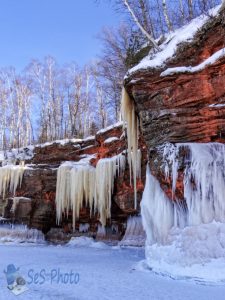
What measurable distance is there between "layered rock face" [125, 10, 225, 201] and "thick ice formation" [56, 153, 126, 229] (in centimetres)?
461

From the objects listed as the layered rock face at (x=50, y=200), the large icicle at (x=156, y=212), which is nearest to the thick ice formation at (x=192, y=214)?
the large icicle at (x=156, y=212)

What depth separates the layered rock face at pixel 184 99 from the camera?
648 cm

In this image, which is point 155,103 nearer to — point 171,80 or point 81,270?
point 171,80

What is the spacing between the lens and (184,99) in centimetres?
682

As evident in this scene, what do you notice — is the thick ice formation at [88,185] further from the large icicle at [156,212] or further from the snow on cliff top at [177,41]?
the snow on cliff top at [177,41]

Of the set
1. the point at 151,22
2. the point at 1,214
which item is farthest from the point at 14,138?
the point at 151,22

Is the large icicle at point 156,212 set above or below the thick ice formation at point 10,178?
below

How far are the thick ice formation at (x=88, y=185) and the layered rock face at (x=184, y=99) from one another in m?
4.61

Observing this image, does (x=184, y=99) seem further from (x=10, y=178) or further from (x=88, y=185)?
(x=10, y=178)

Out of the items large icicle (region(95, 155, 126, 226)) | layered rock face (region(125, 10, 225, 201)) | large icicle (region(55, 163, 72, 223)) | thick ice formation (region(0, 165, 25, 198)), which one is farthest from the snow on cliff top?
thick ice formation (region(0, 165, 25, 198))

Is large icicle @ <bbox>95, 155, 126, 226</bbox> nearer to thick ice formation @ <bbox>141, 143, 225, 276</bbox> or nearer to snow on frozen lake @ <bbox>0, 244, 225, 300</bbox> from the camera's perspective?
thick ice formation @ <bbox>141, 143, 225, 276</bbox>

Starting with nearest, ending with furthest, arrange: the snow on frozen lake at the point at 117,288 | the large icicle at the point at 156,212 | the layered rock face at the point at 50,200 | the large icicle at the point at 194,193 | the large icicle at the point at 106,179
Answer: the snow on frozen lake at the point at 117,288, the large icicle at the point at 194,193, the large icicle at the point at 156,212, the large icicle at the point at 106,179, the layered rock face at the point at 50,200

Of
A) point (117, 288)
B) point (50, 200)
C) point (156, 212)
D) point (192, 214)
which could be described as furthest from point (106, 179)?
point (117, 288)

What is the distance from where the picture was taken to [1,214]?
13.9 metres
